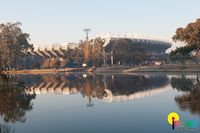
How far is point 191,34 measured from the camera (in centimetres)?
7900

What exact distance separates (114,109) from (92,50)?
383ft

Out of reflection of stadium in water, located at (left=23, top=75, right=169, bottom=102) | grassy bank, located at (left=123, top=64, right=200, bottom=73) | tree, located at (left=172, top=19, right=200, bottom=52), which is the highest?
tree, located at (left=172, top=19, right=200, bottom=52)

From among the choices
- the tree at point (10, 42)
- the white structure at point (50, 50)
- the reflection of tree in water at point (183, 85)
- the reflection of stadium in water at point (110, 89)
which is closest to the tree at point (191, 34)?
the reflection of stadium in water at point (110, 89)

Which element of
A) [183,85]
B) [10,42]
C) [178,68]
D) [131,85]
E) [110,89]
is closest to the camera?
[110,89]

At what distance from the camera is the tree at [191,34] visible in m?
78.6

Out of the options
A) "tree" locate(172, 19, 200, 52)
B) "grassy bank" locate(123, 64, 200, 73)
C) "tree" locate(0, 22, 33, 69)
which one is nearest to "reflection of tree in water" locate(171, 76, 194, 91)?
"grassy bank" locate(123, 64, 200, 73)

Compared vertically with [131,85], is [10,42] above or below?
above

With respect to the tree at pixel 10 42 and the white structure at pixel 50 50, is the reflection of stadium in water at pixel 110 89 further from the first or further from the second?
the white structure at pixel 50 50

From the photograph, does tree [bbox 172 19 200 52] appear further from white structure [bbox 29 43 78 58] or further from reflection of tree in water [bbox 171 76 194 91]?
white structure [bbox 29 43 78 58]

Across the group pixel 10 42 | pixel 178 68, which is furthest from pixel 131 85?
pixel 10 42

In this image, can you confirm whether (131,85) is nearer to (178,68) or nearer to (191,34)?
(191,34)

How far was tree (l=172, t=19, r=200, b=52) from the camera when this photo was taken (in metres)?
78.6

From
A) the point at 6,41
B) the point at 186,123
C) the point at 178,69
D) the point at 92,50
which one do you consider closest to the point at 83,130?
the point at 186,123

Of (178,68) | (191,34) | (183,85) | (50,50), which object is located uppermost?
(50,50)
